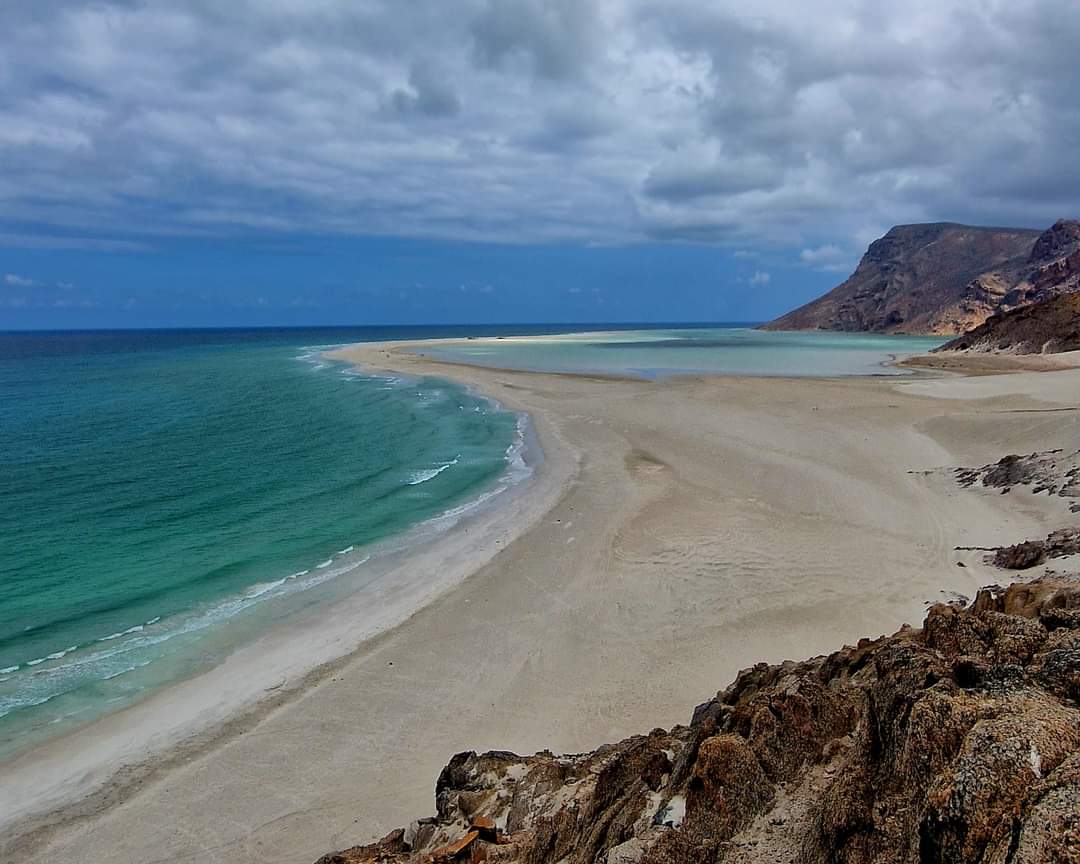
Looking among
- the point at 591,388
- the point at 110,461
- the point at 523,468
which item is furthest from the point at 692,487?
the point at 591,388

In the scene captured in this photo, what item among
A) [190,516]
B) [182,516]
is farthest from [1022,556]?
[182,516]

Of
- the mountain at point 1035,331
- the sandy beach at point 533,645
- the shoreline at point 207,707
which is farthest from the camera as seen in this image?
the mountain at point 1035,331

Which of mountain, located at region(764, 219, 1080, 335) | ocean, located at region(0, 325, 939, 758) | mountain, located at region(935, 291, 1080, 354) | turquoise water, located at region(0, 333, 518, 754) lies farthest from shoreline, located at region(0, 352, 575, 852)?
mountain, located at region(764, 219, 1080, 335)

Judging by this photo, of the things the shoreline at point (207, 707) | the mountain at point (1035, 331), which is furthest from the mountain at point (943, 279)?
the shoreline at point (207, 707)

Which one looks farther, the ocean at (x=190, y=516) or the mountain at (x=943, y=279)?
the mountain at (x=943, y=279)

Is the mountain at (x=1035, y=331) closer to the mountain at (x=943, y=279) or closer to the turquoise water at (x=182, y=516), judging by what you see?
the mountain at (x=943, y=279)

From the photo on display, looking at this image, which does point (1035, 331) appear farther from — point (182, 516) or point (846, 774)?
point (846, 774)

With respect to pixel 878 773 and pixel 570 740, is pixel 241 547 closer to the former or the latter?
pixel 570 740

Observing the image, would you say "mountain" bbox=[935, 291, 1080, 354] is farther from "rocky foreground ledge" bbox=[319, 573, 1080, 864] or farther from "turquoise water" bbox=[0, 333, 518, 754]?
"rocky foreground ledge" bbox=[319, 573, 1080, 864]
